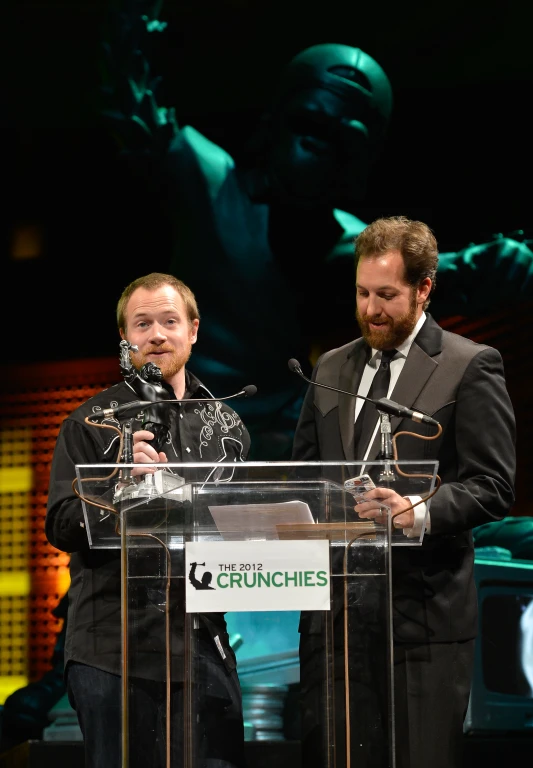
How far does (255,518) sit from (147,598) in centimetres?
26

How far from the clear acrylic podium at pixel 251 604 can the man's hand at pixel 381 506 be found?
20mm

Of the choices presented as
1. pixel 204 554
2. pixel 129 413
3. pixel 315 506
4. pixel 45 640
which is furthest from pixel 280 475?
pixel 45 640

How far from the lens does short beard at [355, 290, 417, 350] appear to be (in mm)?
2482

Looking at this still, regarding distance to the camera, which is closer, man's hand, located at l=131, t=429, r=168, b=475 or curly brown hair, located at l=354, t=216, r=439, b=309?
man's hand, located at l=131, t=429, r=168, b=475

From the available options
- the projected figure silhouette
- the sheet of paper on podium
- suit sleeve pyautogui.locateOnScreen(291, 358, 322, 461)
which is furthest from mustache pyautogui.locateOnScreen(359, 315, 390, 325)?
the projected figure silhouette

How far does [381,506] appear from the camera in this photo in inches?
75.0

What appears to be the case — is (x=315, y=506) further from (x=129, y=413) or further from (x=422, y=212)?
(x=422, y=212)

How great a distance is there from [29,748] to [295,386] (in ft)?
6.18

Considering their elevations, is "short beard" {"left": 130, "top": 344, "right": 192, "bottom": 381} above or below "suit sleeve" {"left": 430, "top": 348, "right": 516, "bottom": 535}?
above

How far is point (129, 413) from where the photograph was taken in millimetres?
2295

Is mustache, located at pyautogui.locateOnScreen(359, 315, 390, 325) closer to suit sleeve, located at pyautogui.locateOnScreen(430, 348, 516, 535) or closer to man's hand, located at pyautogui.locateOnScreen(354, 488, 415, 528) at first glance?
suit sleeve, located at pyautogui.locateOnScreen(430, 348, 516, 535)

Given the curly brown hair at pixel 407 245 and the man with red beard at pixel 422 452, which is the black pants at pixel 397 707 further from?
the curly brown hair at pixel 407 245

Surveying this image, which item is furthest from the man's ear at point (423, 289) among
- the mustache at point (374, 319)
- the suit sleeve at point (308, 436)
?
the suit sleeve at point (308, 436)

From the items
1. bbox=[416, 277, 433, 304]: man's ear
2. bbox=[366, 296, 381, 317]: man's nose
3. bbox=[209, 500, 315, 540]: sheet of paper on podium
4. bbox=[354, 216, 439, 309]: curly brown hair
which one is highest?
bbox=[354, 216, 439, 309]: curly brown hair
